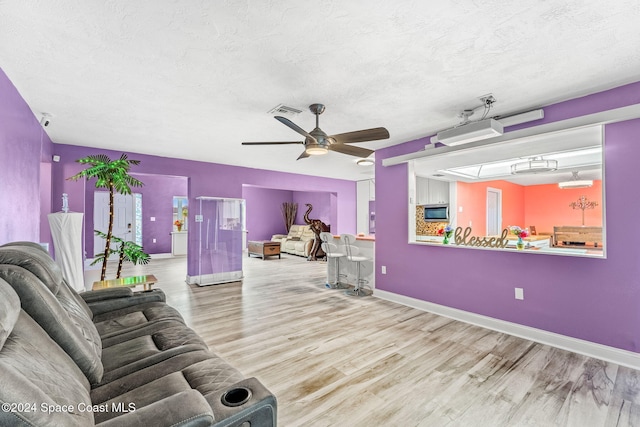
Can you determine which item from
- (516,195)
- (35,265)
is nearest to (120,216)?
(35,265)

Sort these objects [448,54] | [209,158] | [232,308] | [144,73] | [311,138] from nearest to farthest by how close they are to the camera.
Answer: [448,54] < [144,73] < [311,138] < [232,308] < [209,158]

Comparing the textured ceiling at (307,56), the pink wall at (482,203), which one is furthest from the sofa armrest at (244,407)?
the pink wall at (482,203)

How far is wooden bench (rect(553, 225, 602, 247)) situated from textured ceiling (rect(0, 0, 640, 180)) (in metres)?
3.51

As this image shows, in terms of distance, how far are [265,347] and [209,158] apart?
3.85 meters

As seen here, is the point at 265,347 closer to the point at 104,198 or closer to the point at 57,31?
the point at 57,31

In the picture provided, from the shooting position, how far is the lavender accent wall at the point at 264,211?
35.3 feet

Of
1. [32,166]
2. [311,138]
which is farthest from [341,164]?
[32,166]

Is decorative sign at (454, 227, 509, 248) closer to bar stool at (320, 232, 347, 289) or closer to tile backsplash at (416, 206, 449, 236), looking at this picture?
bar stool at (320, 232, 347, 289)

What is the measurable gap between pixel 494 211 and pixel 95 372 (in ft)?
25.3

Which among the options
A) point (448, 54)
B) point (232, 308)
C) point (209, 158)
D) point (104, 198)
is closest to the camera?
point (448, 54)

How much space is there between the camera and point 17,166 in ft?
8.30

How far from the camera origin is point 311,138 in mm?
2791

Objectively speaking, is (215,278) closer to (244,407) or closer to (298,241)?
(298,241)

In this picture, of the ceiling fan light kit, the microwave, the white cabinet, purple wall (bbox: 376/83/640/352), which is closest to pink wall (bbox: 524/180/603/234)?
the white cabinet
